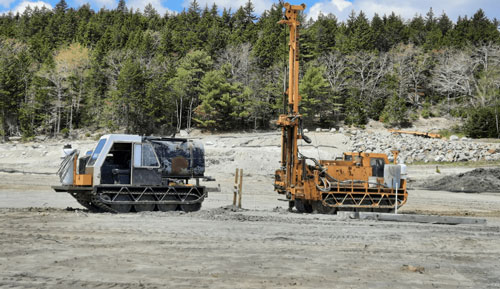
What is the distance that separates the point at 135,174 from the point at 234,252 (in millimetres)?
7142

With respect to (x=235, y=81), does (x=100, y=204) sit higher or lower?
lower

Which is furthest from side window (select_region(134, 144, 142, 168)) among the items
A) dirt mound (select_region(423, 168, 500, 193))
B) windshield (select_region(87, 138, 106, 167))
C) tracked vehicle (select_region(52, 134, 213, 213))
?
dirt mound (select_region(423, 168, 500, 193))

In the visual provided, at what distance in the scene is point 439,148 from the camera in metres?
41.1

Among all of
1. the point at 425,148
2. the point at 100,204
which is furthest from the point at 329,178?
the point at 425,148

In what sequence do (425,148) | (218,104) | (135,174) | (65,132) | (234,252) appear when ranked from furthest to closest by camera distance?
(65,132) < (218,104) < (425,148) < (135,174) < (234,252)

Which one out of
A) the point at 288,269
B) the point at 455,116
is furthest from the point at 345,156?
the point at 455,116

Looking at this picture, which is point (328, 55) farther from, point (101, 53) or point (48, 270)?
point (48, 270)

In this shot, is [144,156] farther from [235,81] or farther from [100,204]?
[235,81]

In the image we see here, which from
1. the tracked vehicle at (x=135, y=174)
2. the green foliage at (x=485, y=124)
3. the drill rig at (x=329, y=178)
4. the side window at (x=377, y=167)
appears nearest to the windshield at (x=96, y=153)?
the tracked vehicle at (x=135, y=174)

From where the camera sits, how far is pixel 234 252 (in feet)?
26.3

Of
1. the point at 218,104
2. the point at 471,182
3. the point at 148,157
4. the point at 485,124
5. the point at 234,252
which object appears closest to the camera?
the point at 234,252

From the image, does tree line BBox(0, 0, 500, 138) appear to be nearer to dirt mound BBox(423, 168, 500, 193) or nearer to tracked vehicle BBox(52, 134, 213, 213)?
dirt mound BBox(423, 168, 500, 193)

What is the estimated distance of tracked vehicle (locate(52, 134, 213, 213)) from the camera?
13922mm

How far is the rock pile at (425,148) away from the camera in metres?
39.4
